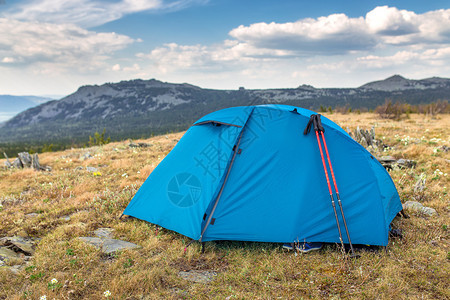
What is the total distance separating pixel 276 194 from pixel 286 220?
580mm

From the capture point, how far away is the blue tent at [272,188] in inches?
220

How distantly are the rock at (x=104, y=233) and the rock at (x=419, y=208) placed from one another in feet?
26.3

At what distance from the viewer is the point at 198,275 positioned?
4930 millimetres

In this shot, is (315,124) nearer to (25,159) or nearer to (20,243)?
(20,243)

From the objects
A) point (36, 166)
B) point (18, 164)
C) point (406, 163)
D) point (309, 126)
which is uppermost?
point (309, 126)

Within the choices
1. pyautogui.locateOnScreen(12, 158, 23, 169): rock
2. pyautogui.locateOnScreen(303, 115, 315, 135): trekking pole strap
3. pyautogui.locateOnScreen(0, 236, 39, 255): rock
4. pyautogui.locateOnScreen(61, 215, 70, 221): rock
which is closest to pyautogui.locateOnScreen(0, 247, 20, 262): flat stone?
pyautogui.locateOnScreen(0, 236, 39, 255): rock

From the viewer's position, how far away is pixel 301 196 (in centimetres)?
564

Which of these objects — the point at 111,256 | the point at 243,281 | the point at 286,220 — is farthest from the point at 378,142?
the point at 111,256

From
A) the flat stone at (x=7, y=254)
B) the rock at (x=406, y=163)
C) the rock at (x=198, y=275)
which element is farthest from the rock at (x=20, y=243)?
the rock at (x=406, y=163)

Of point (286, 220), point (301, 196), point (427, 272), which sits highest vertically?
point (301, 196)

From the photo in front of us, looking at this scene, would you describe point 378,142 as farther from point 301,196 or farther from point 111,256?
point 111,256

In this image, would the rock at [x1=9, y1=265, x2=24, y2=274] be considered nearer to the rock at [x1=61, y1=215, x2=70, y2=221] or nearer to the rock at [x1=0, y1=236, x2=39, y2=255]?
the rock at [x1=0, y1=236, x2=39, y2=255]

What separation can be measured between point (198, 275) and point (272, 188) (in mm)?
2330

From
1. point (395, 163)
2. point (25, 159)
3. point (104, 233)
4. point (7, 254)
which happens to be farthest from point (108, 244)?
point (25, 159)
